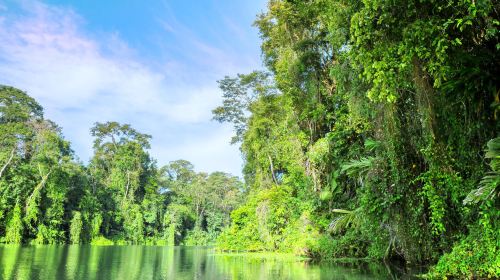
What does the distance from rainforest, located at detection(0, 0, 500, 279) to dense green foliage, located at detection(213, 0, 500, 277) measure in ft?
0.10

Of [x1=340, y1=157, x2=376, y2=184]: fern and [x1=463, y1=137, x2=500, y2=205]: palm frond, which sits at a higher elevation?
[x1=340, y1=157, x2=376, y2=184]: fern

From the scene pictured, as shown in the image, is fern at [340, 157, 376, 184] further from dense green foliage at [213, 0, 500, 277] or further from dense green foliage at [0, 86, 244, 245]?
dense green foliage at [0, 86, 244, 245]

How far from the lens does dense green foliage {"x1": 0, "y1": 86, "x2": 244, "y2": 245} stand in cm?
3109

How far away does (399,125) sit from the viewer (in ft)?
24.7

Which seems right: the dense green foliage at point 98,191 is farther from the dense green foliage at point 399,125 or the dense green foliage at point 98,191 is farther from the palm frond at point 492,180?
the palm frond at point 492,180

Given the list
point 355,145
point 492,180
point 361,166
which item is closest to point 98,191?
point 355,145

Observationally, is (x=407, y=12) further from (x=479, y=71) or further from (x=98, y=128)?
(x=98, y=128)

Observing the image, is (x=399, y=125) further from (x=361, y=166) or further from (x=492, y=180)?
(x=492, y=180)

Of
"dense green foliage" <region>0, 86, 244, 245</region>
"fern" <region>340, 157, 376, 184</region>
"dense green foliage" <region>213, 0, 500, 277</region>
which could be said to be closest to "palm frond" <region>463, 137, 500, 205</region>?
"dense green foliage" <region>213, 0, 500, 277</region>

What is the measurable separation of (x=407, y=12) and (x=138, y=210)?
4335cm

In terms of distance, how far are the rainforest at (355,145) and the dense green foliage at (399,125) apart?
31 millimetres

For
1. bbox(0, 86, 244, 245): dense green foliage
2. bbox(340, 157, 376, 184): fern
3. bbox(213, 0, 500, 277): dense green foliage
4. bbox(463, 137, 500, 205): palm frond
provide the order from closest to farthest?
bbox(463, 137, 500, 205): palm frond → bbox(213, 0, 500, 277): dense green foliage → bbox(340, 157, 376, 184): fern → bbox(0, 86, 244, 245): dense green foliage

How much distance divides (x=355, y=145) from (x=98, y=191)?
36.3m

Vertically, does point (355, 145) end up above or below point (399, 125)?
above
